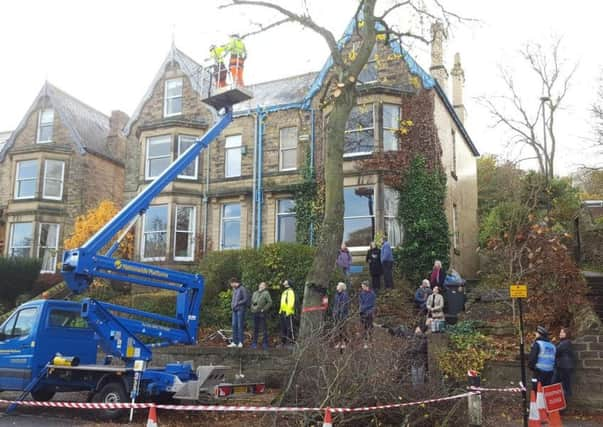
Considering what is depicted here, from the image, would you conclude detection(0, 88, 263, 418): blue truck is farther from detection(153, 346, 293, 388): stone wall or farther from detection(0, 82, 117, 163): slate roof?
detection(0, 82, 117, 163): slate roof

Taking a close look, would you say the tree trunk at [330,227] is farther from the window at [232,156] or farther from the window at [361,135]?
the window at [232,156]

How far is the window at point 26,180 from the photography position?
2983 cm

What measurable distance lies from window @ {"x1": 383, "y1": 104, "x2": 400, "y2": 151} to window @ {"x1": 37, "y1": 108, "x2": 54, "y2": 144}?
18.8 m

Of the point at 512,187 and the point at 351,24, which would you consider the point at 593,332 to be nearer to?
the point at 351,24

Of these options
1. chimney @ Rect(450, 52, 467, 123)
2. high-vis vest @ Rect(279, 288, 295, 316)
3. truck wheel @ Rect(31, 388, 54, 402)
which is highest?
chimney @ Rect(450, 52, 467, 123)

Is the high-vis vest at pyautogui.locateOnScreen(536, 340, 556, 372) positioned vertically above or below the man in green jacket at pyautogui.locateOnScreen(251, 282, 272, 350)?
below

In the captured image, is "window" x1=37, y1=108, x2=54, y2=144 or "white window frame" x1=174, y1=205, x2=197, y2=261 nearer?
"white window frame" x1=174, y1=205, x2=197, y2=261

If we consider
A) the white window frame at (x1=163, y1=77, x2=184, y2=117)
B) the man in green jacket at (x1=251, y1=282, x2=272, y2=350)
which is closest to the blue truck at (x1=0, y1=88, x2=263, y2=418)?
the man in green jacket at (x1=251, y1=282, x2=272, y2=350)

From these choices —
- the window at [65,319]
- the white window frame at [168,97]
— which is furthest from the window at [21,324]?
the white window frame at [168,97]

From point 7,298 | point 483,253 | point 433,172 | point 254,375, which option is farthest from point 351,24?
point 7,298

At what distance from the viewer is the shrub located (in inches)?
990

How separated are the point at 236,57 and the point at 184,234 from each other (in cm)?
1428

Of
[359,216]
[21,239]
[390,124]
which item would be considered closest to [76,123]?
[21,239]

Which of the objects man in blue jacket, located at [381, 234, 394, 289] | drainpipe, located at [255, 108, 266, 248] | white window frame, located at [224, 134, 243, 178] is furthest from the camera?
white window frame, located at [224, 134, 243, 178]
